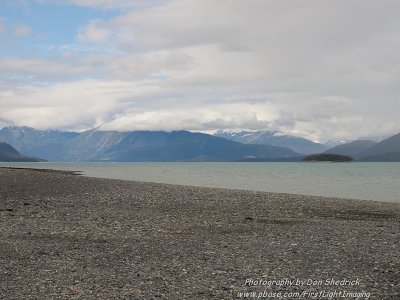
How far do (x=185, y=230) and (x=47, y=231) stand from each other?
784 cm

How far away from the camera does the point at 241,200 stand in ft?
144

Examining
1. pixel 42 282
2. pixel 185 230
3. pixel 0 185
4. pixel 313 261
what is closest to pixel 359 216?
pixel 185 230

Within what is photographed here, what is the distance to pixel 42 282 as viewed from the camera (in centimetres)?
1470

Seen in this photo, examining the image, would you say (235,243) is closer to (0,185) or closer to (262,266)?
(262,266)

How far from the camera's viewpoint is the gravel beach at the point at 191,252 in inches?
552

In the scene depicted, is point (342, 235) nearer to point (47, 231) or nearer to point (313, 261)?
point (313, 261)

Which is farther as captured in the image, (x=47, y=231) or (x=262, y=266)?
(x=47, y=231)

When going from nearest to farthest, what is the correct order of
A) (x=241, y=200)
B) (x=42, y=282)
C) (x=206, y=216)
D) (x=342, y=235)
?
(x=42, y=282) < (x=342, y=235) < (x=206, y=216) < (x=241, y=200)

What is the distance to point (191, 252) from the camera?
19.6 meters

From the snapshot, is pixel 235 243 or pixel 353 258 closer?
pixel 353 258

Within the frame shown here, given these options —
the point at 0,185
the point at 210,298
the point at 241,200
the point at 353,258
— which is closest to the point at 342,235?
the point at 353,258

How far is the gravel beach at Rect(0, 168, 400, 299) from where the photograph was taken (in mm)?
14031

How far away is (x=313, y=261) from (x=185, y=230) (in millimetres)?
9806

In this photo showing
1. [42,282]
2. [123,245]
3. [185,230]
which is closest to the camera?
[42,282]
